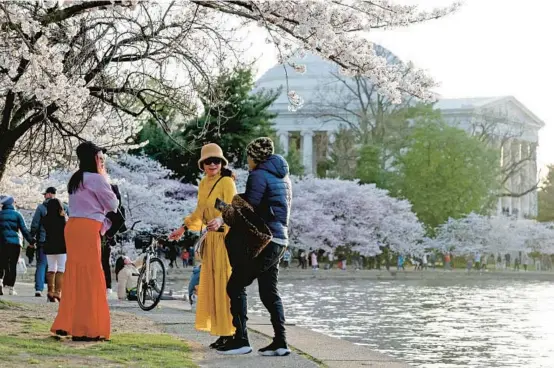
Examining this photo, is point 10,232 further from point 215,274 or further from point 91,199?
point 215,274

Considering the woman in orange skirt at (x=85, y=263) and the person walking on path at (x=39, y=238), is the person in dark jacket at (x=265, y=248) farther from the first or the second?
the person walking on path at (x=39, y=238)

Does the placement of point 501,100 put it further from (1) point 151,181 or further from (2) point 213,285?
(2) point 213,285

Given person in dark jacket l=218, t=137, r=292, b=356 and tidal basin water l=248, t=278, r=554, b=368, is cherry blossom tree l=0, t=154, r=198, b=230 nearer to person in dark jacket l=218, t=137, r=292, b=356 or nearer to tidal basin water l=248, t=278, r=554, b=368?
tidal basin water l=248, t=278, r=554, b=368

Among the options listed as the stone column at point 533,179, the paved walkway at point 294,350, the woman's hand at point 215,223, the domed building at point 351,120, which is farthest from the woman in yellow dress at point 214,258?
the stone column at point 533,179

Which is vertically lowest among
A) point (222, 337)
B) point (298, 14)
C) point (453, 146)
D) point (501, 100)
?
point (222, 337)

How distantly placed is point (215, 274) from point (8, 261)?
8044mm

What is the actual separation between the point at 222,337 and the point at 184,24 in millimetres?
5120

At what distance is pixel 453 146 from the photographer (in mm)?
64562

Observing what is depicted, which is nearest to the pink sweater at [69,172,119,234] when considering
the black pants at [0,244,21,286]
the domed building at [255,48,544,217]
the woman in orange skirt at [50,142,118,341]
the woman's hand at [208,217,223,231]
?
the woman in orange skirt at [50,142,118,341]

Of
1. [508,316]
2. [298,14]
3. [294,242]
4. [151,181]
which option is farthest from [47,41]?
[294,242]

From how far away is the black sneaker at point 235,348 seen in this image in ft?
30.7

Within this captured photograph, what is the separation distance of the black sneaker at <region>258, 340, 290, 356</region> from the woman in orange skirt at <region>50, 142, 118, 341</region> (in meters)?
1.38

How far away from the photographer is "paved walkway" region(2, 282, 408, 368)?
8789 mm

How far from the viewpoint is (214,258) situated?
9.84 m
